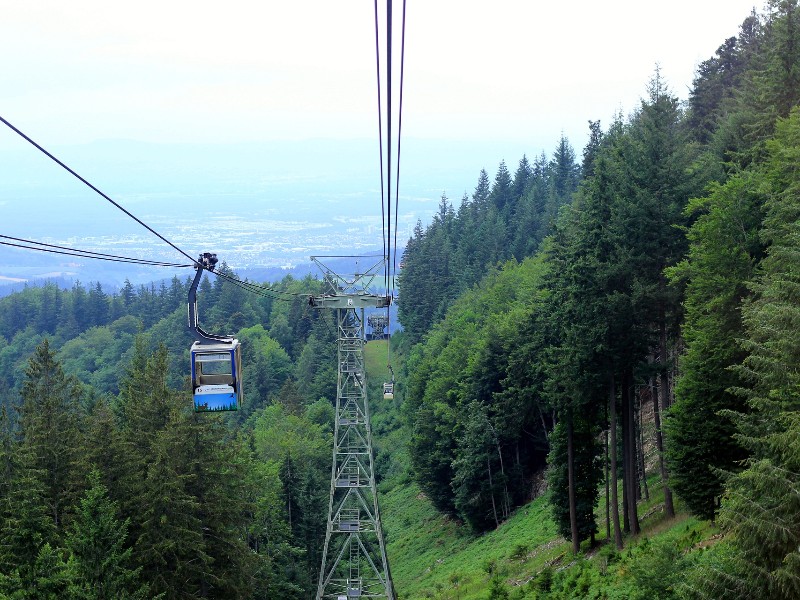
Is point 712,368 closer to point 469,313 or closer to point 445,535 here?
point 445,535

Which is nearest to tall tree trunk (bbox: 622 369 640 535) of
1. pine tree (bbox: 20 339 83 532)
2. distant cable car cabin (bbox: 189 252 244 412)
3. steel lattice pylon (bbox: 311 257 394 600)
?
steel lattice pylon (bbox: 311 257 394 600)

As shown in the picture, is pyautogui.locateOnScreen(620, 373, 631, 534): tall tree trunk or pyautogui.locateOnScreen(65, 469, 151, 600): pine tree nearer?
pyautogui.locateOnScreen(65, 469, 151, 600): pine tree

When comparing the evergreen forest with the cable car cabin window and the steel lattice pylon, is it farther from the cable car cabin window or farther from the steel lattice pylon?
the cable car cabin window

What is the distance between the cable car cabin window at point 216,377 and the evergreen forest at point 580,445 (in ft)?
24.6

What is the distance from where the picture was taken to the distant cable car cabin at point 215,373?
18.5m

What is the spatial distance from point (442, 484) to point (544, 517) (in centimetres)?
1102

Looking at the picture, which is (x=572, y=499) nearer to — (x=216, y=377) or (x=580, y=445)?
(x=580, y=445)

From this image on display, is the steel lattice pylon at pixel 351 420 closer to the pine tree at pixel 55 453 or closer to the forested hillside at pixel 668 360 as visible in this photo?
the forested hillside at pixel 668 360

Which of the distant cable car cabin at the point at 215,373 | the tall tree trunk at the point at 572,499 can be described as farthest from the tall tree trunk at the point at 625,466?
the distant cable car cabin at the point at 215,373

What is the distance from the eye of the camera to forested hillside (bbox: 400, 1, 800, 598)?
19.6 metres

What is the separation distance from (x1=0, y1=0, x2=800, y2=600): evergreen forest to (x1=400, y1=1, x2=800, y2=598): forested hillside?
0.09m

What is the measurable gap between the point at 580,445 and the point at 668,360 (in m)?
5.32

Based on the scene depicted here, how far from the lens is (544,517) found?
46.2 m

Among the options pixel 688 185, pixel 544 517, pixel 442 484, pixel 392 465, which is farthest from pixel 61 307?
pixel 688 185
